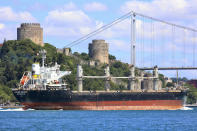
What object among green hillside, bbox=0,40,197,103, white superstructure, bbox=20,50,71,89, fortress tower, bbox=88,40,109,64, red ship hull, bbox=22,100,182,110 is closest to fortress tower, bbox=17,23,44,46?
green hillside, bbox=0,40,197,103

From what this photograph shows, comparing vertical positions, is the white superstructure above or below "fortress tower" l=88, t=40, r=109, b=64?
below

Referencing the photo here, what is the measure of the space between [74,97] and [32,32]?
197 ft

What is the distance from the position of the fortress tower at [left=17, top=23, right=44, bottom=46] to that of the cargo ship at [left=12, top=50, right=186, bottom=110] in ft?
176

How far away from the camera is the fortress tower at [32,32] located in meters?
144

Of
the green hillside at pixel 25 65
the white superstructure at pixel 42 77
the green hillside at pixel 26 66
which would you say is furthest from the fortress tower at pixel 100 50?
the white superstructure at pixel 42 77

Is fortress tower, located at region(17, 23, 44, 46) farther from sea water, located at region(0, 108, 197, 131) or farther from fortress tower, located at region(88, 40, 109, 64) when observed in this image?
sea water, located at region(0, 108, 197, 131)

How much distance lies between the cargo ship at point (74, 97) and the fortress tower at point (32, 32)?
53.7m

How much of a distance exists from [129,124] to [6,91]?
5001 centimetres

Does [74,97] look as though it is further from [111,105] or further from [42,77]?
[42,77]

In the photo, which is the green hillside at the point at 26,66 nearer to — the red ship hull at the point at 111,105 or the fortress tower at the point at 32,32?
the fortress tower at the point at 32,32

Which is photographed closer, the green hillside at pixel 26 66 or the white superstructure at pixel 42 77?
the white superstructure at pixel 42 77

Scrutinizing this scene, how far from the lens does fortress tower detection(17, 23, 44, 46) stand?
144125mm

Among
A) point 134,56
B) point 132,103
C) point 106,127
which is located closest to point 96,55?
point 134,56

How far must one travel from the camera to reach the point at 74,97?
85.8 m
